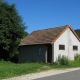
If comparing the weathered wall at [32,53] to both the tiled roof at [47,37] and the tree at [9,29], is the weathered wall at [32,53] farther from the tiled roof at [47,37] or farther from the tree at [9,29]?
the tree at [9,29]

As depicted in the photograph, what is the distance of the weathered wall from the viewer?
3048 cm

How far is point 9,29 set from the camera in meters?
34.3

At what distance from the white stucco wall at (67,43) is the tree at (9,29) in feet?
26.5

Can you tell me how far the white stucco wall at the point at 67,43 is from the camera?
29947 mm

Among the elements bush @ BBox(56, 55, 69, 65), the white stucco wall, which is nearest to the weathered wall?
the white stucco wall

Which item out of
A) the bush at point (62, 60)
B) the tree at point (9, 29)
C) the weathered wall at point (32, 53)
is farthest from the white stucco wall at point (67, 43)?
the tree at point (9, 29)

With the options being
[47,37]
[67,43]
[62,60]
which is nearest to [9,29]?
[47,37]

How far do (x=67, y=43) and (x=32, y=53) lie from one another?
5224 mm

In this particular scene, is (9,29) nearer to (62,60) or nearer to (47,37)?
(47,37)

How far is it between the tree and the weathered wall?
212 centimetres

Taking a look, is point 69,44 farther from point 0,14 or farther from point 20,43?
point 0,14

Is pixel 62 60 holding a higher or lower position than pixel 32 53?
lower

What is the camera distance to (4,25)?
110 feet

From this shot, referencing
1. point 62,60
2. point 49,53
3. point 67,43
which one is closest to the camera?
point 62,60
